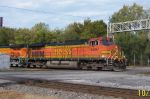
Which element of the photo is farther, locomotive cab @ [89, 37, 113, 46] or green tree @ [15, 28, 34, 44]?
green tree @ [15, 28, 34, 44]

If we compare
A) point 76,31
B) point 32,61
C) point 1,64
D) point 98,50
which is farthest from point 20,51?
point 76,31

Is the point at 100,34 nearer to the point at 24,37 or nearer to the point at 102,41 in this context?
the point at 24,37

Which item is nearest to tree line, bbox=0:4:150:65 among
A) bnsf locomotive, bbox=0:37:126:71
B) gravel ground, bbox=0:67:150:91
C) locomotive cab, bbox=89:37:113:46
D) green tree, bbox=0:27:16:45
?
green tree, bbox=0:27:16:45

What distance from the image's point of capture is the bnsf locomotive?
115 feet

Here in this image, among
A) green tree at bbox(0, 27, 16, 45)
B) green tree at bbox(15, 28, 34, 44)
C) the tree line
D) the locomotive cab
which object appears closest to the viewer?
the locomotive cab

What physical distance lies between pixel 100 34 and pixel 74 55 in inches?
1613

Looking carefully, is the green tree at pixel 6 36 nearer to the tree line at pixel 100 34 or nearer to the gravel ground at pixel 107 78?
the tree line at pixel 100 34

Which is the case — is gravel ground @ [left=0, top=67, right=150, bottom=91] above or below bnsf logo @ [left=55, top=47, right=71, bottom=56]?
below

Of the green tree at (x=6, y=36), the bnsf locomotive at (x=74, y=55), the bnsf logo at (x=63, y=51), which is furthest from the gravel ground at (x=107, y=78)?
the green tree at (x=6, y=36)

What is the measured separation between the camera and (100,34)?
7912cm

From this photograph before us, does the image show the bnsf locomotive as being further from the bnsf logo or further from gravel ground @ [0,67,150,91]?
gravel ground @ [0,67,150,91]

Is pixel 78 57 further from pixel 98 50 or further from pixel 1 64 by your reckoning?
pixel 1 64

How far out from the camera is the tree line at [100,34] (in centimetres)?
6550

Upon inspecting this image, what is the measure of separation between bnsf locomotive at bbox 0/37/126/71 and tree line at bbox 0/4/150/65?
23.8 m
